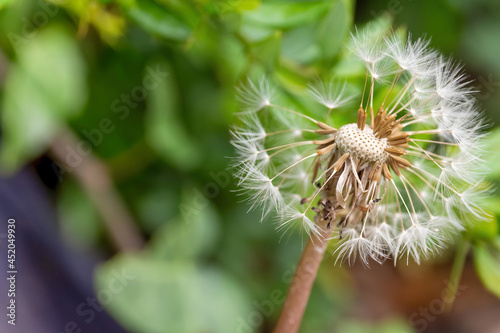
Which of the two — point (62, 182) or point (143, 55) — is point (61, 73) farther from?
point (62, 182)

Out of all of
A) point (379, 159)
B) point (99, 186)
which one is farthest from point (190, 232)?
point (379, 159)

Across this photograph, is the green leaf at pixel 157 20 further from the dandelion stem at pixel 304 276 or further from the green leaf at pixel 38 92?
the dandelion stem at pixel 304 276

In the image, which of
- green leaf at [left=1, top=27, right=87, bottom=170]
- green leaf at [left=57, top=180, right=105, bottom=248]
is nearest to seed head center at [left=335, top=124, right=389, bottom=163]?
green leaf at [left=1, top=27, right=87, bottom=170]

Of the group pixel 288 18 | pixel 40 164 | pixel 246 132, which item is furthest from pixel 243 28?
pixel 40 164

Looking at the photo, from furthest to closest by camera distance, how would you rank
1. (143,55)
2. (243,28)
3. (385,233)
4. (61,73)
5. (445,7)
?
(445,7) → (143,55) → (61,73) → (243,28) → (385,233)

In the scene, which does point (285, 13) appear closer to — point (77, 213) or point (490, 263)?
point (490, 263)
